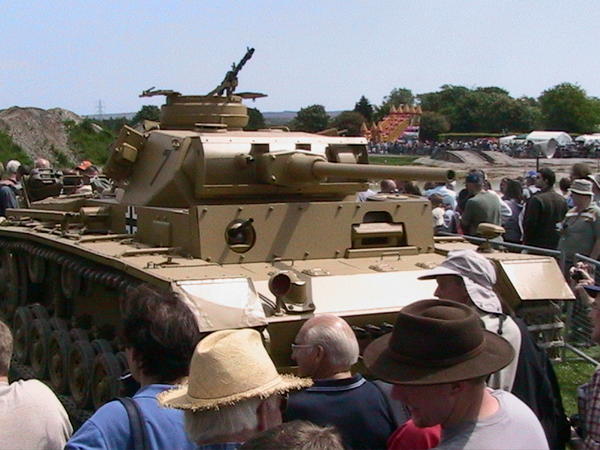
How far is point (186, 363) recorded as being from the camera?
359 cm

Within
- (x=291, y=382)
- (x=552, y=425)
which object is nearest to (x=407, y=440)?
(x=291, y=382)

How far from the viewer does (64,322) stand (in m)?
9.33

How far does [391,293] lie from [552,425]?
107 inches

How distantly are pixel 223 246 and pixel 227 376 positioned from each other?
4.66 m

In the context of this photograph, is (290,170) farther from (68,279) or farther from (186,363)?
(186,363)

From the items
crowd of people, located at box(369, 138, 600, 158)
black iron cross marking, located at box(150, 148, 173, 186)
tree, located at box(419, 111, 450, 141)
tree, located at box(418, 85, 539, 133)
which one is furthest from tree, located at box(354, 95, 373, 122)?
black iron cross marking, located at box(150, 148, 173, 186)

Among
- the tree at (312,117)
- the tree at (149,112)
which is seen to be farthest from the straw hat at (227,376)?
the tree at (312,117)

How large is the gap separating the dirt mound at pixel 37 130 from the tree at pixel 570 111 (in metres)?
63.0

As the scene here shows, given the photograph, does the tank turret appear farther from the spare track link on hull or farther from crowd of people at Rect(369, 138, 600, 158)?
crowd of people at Rect(369, 138, 600, 158)

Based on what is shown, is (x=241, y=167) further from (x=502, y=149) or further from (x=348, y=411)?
(x=502, y=149)

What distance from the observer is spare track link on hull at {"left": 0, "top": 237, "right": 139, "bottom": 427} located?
25.7 feet

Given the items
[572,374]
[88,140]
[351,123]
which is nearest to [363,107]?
[88,140]

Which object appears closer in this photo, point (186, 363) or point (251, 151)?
point (186, 363)

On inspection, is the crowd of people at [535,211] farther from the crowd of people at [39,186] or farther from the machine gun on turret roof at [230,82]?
the crowd of people at [39,186]
